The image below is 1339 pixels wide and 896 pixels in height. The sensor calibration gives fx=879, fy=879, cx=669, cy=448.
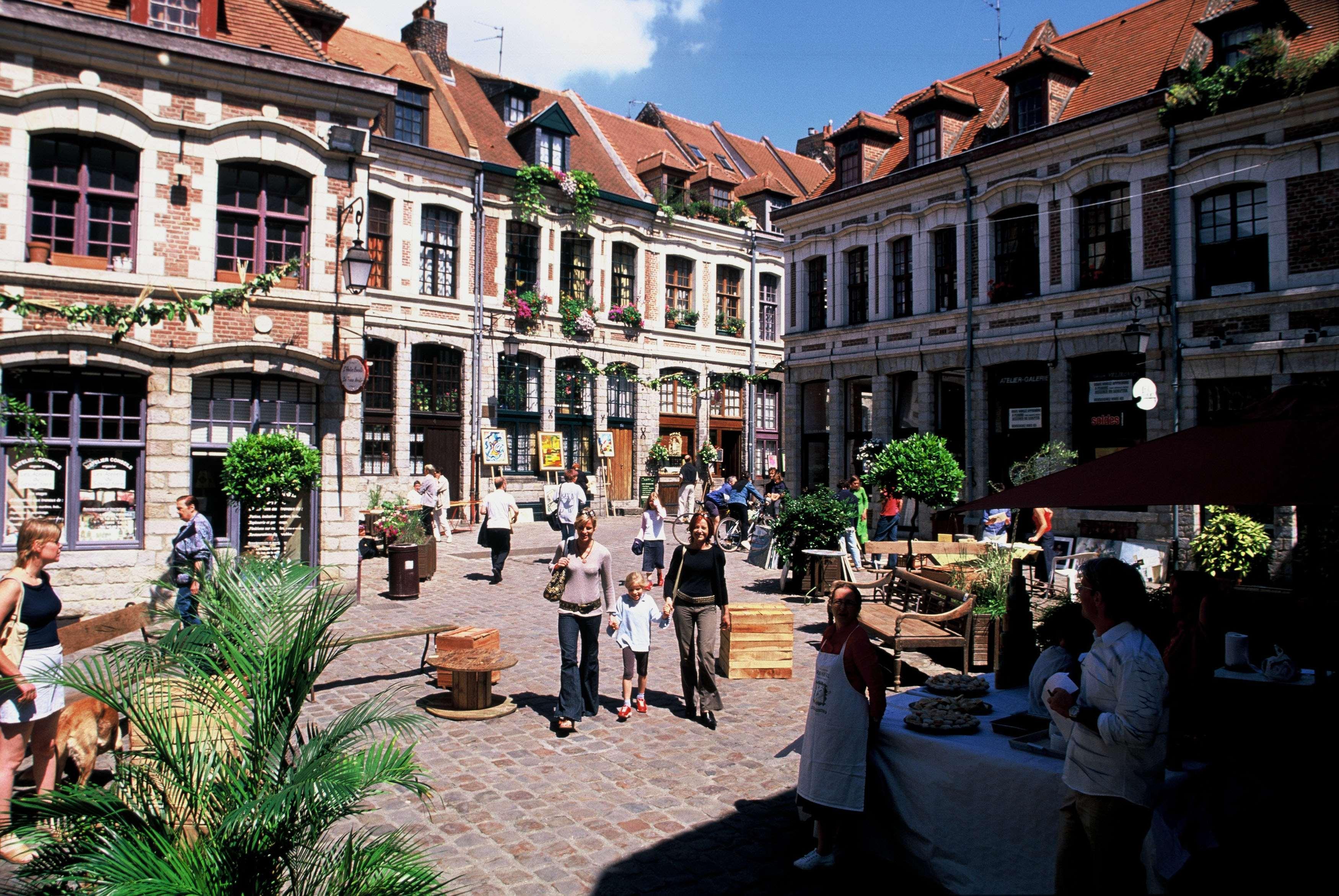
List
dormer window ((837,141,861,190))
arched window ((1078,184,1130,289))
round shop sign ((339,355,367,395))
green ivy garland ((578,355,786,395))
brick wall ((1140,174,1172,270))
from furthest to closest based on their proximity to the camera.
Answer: green ivy garland ((578,355,786,395))
dormer window ((837,141,861,190))
arched window ((1078,184,1130,289))
brick wall ((1140,174,1172,270))
round shop sign ((339,355,367,395))

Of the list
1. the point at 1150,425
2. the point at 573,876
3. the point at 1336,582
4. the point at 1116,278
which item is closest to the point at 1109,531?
the point at 1150,425

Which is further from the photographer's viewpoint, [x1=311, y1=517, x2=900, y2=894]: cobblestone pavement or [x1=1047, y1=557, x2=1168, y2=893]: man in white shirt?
[x1=311, y1=517, x2=900, y2=894]: cobblestone pavement

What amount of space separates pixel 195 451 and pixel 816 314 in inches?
689

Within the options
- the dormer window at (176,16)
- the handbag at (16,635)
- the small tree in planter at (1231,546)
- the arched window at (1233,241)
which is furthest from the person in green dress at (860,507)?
the dormer window at (176,16)

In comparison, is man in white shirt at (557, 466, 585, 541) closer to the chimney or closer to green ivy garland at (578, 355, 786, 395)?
green ivy garland at (578, 355, 786, 395)

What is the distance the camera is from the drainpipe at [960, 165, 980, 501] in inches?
836

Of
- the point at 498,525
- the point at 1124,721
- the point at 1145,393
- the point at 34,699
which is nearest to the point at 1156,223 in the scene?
the point at 1145,393

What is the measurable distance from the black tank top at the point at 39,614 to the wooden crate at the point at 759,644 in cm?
582

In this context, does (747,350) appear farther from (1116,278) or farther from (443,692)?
(443,692)

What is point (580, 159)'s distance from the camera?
2931 cm

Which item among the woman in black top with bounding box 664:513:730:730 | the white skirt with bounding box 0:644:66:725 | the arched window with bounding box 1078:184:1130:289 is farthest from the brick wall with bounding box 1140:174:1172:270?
Result: the white skirt with bounding box 0:644:66:725

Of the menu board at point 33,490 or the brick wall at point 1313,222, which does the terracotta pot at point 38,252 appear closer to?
the menu board at point 33,490

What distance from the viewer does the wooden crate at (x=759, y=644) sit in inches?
356

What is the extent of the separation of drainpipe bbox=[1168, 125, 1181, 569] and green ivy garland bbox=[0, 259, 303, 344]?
52.8 feet
